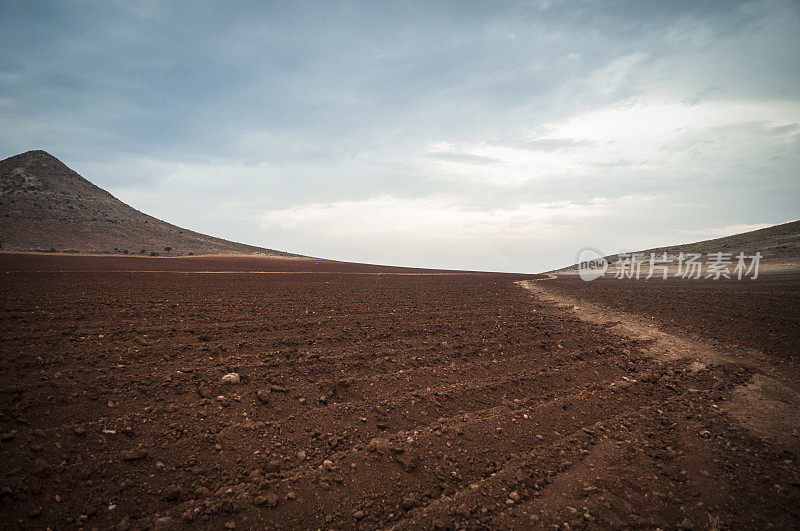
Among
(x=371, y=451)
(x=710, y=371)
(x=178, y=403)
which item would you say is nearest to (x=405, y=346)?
(x=371, y=451)

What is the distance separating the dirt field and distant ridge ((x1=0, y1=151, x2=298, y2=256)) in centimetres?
5388

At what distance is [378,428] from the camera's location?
179 inches

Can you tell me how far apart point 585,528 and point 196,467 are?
3891 mm

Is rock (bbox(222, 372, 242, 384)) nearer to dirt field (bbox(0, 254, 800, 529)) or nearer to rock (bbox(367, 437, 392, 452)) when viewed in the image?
dirt field (bbox(0, 254, 800, 529))

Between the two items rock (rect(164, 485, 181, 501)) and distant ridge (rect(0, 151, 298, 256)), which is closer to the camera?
rock (rect(164, 485, 181, 501))

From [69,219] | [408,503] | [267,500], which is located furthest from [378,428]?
[69,219]

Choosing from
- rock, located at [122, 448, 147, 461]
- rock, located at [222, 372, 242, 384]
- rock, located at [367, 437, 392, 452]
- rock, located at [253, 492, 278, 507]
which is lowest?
rock, located at [253, 492, 278, 507]

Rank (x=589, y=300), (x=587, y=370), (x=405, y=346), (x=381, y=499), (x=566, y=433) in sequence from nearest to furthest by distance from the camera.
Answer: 1. (x=381, y=499)
2. (x=566, y=433)
3. (x=587, y=370)
4. (x=405, y=346)
5. (x=589, y=300)

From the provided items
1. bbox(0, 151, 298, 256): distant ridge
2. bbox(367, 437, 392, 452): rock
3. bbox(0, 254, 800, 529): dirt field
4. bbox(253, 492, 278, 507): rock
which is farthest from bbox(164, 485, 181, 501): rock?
bbox(0, 151, 298, 256): distant ridge

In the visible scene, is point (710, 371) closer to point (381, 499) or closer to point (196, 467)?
point (381, 499)

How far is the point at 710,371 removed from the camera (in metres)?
7.20

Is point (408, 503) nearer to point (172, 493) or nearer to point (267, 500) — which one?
point (267, 500)

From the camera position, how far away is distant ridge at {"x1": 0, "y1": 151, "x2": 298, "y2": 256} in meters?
48.1

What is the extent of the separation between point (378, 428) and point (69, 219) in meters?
76.2
